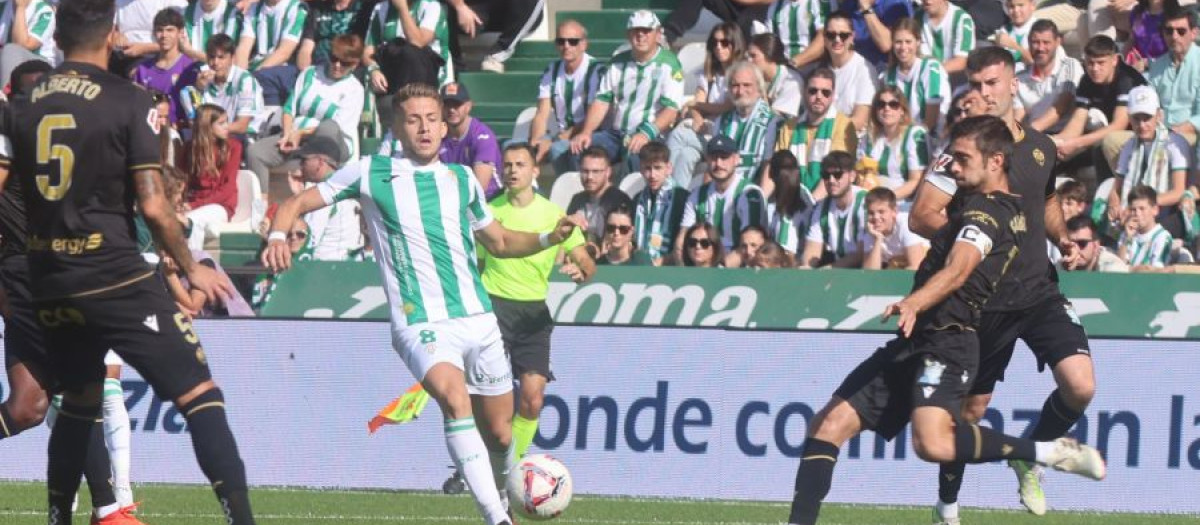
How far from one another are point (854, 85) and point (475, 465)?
8016mm

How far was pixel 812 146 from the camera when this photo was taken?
15.0 meters

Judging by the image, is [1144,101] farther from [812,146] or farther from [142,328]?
[142,328]

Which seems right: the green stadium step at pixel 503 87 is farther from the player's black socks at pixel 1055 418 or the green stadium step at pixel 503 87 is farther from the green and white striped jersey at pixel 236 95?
the player's black socks at pixel 1055 418

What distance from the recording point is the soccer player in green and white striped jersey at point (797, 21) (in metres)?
16.3

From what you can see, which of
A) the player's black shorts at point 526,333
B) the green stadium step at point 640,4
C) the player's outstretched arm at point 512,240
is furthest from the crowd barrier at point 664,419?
the green stadium step at point 640,4

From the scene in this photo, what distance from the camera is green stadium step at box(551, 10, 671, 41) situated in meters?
18.3

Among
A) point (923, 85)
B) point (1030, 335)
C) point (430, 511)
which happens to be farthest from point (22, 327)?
point (923, 85)

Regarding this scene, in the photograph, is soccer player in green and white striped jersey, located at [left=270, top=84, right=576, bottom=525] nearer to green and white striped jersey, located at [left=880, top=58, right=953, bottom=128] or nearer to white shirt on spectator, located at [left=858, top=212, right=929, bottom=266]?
white shirt on spectator, located at [left=858, top=212, right=929, bottom=266]

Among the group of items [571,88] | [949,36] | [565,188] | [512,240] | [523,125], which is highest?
[512,240]

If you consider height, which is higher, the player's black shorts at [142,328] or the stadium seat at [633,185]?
the player's black shorts at [142,328]

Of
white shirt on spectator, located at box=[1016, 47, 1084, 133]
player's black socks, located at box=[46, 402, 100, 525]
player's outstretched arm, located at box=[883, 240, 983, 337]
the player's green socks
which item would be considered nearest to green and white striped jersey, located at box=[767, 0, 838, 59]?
white shirt on spectator, located at box=[1016, 47, 1084, 133]

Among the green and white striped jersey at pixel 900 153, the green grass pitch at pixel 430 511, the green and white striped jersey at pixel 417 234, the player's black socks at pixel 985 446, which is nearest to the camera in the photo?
the player's black socks at pixel 985 446

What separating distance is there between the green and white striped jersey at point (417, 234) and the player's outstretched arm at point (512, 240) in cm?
24

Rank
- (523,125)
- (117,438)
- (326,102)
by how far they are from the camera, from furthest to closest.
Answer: (523,125) < (326,102) < (117,438)
